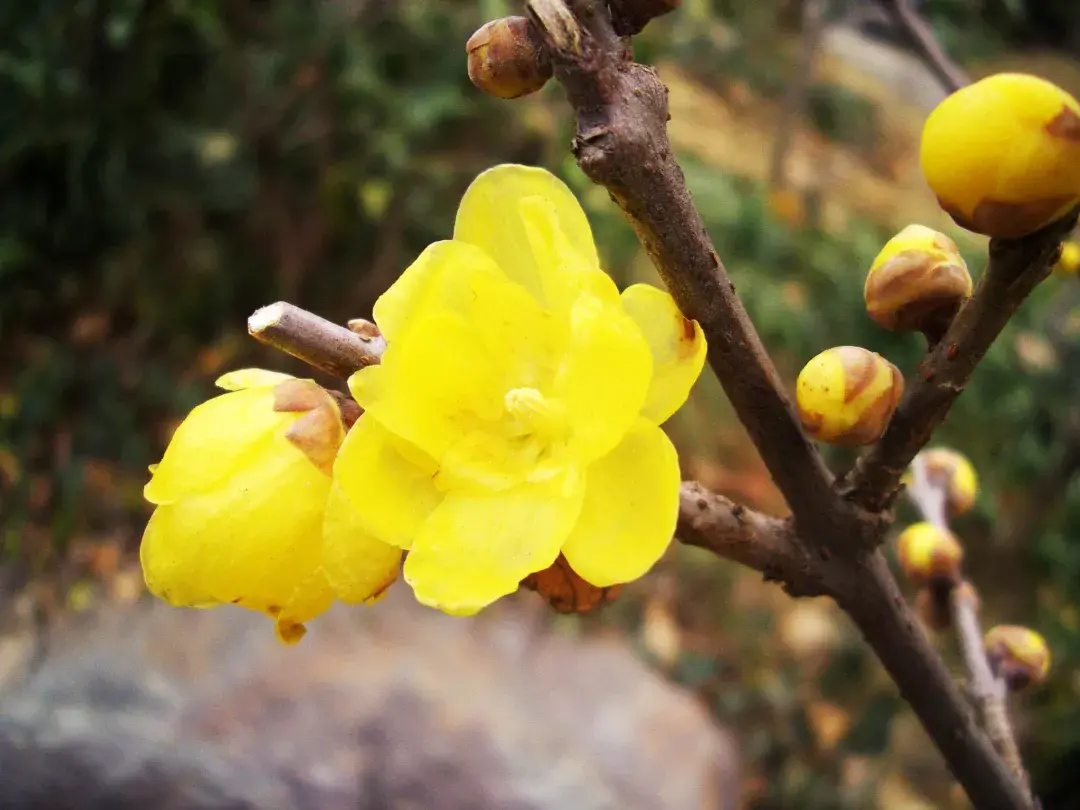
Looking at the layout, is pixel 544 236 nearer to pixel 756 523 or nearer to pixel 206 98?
pixel 756 523

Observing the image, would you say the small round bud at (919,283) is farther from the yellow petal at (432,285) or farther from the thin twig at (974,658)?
the thin twig at (974,658)

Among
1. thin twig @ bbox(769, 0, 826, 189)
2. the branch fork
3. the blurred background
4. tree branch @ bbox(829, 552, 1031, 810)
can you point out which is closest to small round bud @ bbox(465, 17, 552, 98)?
the branch fork

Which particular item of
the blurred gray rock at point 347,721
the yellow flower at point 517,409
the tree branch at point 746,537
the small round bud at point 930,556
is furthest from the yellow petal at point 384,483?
the blurred gray rock at point 347,721

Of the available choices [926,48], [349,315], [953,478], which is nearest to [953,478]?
[953,478]

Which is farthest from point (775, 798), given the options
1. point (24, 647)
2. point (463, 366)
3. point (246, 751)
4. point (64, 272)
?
point (64, 272)

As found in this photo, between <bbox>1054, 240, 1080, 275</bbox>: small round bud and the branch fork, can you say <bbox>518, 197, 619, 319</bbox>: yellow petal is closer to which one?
the branch fork

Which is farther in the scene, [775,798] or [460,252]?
[775,798]

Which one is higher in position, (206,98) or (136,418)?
(206,98)

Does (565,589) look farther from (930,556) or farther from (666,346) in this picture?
(930,556)
